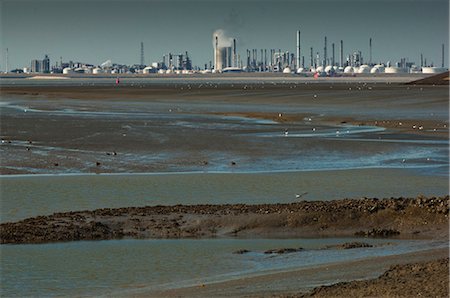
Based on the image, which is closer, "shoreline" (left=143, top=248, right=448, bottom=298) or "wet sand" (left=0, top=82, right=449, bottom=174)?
"shoreline" (left=143, top=248, right=448, bottom=298)

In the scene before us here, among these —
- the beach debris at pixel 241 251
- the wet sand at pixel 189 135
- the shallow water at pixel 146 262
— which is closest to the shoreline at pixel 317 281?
the shallow water at pixel 146 262

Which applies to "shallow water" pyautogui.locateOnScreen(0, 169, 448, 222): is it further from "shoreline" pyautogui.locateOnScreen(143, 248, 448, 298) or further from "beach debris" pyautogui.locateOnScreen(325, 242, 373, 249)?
"shoreline" pyautogui.locateOnScreen(143, 248, 448, 298)

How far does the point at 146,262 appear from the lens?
49.8 ft

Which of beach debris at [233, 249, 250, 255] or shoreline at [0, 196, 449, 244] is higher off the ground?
shoreline at [0, 196, 449, 244]

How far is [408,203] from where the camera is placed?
18.1 m

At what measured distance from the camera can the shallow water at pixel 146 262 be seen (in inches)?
539

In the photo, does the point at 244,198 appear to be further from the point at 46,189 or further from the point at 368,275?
the point at 368,275

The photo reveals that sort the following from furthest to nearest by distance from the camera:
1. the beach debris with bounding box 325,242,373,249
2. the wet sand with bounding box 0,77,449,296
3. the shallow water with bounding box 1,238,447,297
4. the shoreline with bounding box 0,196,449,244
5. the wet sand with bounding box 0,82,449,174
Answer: the wet sand with bounding box 0,82,449,174, the wet sand with bounding box 0,77,449,296, the shoreline with bounding box 0,196,449,244, the beach debris with bounding box 325,242,373,249, the shallow water with bounding box 1,238,447,297

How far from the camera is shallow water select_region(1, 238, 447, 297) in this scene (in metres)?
13.7

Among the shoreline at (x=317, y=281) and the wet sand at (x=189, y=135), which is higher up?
the wet sand at (x=189, y=135)

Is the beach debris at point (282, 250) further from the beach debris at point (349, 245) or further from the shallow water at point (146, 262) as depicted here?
the beach debris at point (349, 245)

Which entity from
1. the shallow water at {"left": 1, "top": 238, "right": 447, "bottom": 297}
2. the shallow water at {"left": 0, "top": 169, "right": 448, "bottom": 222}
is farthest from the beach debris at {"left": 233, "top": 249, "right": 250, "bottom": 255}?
the shallow water at {"left": 0, "top": 169, "right": 448, "bottom": 222}

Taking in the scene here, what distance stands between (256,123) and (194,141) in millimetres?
11328

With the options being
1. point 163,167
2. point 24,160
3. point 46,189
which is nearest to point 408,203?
point 46,189
